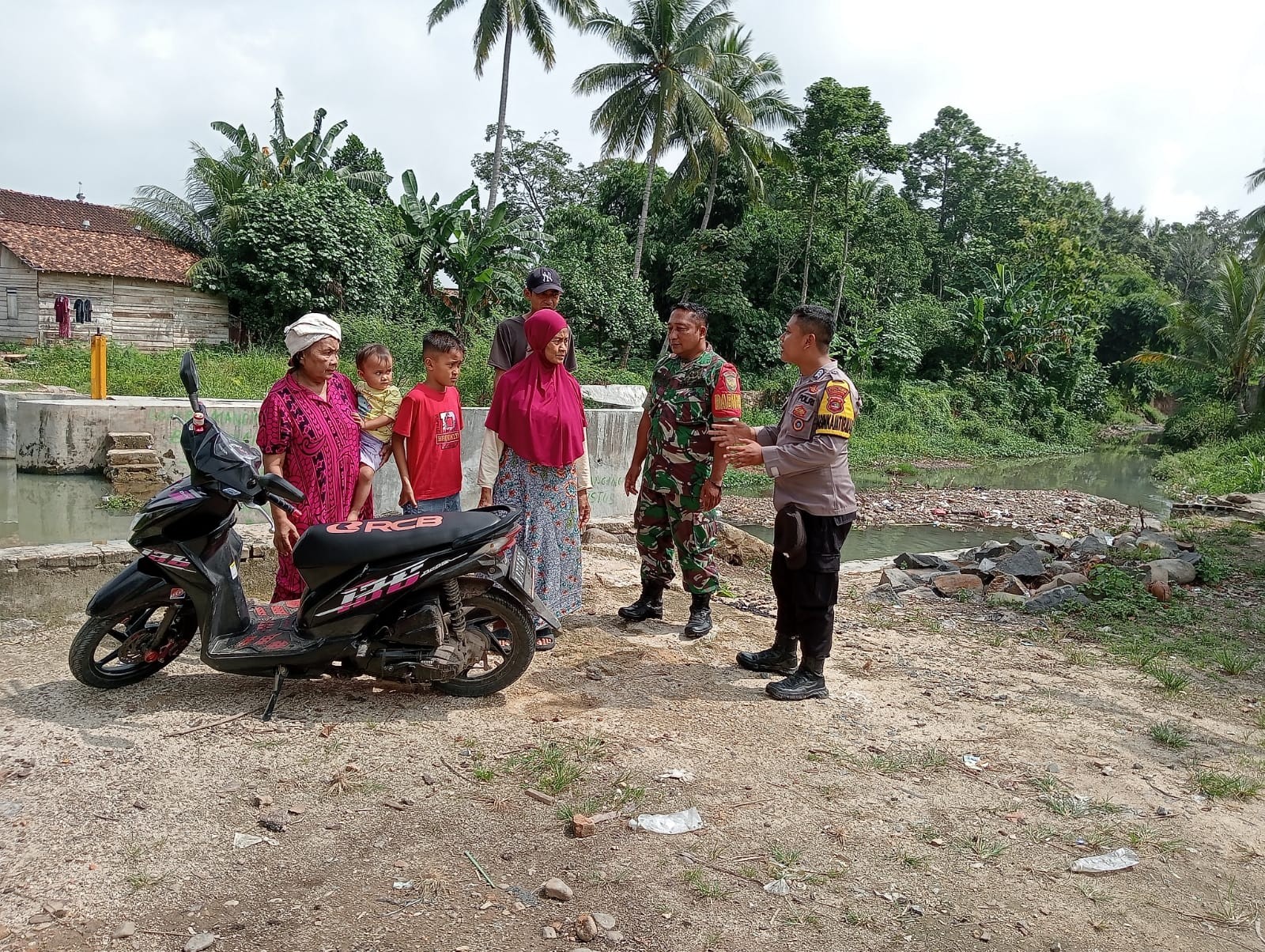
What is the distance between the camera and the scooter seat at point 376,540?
3342 mm

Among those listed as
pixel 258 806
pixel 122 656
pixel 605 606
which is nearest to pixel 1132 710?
pixel 605 606

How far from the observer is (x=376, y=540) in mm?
3346

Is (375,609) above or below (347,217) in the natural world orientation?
below

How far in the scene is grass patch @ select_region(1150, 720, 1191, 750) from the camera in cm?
374

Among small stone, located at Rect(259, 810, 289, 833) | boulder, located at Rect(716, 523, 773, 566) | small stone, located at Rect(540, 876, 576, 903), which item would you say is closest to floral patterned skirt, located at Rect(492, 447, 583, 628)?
small stone, located at Rect(259, 810, 289, 833)

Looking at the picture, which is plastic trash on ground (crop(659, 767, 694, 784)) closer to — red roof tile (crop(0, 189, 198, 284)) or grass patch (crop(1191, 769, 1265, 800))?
grass patch (crop(1191, 769, 1265, 800))

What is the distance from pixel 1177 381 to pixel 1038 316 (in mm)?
6951

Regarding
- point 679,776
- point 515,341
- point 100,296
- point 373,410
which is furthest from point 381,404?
point 100,296

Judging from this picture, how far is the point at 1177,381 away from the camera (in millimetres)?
31016

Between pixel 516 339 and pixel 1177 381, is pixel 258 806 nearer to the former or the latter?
pixel 516 339

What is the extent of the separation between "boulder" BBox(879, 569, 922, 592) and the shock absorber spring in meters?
4.16

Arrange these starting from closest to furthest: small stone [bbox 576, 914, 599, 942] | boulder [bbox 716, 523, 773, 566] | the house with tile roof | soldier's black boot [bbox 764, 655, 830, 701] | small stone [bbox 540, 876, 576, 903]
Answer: small stone [bbox 576, 914, 599, 942] → small stone [bbox 540, 876, 576, 903] → soldier's black boot [bbox 764, 655, 830, 701] → boulder [bbox 716, 523, 773, 566] → the house with tile roof

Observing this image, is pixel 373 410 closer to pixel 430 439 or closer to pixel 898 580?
pixel 430 439

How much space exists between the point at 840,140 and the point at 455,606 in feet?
78.1
